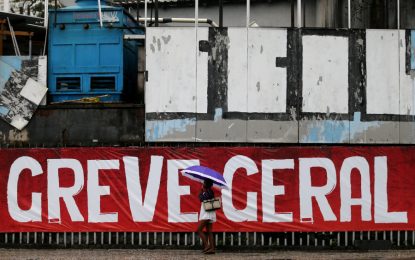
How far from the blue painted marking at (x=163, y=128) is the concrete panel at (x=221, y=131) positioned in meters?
0.28

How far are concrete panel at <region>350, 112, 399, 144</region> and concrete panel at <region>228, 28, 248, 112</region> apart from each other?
2.43 m

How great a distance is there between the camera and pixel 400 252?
1226 centimetres

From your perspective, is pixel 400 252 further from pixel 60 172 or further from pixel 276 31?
pixel 60 172

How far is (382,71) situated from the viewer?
42.5ft

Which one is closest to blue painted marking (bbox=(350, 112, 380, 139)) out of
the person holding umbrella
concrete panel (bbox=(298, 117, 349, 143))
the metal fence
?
concrete panel (bbox=(298, 117, 349, 143))

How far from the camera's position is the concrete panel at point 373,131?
508 inches

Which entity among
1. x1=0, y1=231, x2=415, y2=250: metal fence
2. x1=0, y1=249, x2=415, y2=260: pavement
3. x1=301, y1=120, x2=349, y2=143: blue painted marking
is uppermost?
x1=301, y1=120, x2=349, y2=143: blue painted marking

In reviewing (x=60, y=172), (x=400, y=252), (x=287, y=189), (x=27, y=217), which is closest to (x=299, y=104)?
(x=287, y=189)

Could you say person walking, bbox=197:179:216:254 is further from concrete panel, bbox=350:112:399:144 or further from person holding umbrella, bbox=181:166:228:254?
concrete panel, bbox=350:112:399:144

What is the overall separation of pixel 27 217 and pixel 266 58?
20.1 feet

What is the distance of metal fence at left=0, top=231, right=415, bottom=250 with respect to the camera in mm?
12500

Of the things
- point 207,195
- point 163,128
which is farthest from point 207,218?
point 163,128

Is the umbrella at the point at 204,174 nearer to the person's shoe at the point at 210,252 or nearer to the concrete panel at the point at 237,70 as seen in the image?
the person's shoe at the point at 210,252

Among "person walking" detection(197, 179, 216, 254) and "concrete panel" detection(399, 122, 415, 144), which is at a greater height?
"concrete panel" detection(399, 122, 415, 144)
